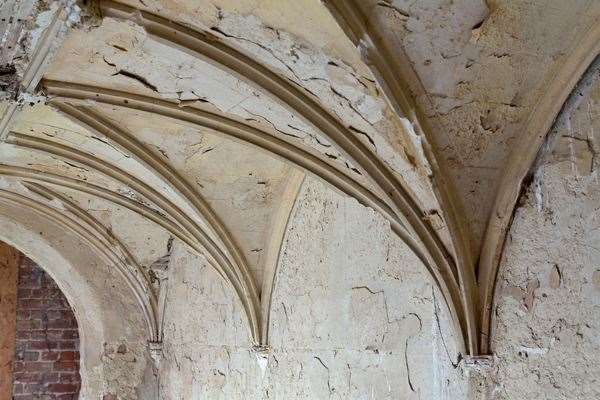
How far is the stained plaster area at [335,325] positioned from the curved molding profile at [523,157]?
276mm

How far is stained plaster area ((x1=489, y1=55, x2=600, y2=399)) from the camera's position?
3.00 metres

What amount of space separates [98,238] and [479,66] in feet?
15.0

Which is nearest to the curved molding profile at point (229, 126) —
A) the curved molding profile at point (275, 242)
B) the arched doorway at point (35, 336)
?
the curved molding profile at point (275, 242)

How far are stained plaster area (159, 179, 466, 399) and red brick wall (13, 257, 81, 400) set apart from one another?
3.12 meters

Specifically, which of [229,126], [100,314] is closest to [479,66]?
[229,126]

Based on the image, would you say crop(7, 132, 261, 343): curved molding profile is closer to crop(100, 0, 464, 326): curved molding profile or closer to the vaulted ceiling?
the vaulted ceiling

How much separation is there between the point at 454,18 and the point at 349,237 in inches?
76.5

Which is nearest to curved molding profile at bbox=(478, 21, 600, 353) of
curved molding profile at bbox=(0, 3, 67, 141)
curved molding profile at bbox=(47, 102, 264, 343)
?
curved molding profile at bbox=(0, 3, 67, 141)

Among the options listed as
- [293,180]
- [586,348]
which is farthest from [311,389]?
[586,348]

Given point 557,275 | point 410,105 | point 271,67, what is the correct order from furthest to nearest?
1. point 271,67
2. point 410,105
3. point 557,275

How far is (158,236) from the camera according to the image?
6.96 meters

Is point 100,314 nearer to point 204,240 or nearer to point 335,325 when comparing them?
point 204,240

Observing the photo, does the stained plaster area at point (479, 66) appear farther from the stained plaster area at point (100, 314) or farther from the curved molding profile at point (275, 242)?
the stained plaster area at point (100, 314)

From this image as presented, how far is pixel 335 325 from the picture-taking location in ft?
15.4
